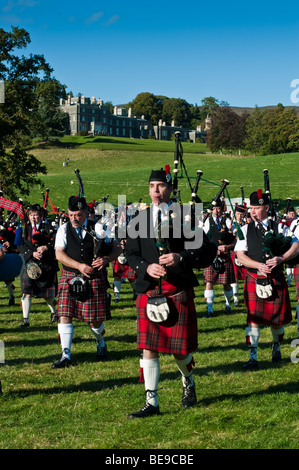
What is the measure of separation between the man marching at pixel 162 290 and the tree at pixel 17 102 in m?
19.5

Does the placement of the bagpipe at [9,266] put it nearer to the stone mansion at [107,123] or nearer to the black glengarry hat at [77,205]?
the black glengarry hat at [77,205]

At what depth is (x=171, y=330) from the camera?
185 inches

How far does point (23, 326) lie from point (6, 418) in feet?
14.2

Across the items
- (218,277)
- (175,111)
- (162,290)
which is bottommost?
(218,277)

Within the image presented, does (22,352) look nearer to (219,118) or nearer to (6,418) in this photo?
(6,418)

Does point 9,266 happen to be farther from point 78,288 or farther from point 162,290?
A: point 78,288

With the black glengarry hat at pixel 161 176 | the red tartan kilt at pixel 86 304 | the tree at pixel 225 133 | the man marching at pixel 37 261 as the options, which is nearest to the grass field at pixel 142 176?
the tree at pixel 225 133

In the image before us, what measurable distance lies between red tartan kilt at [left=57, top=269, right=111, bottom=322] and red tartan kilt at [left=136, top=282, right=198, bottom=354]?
5.83ft

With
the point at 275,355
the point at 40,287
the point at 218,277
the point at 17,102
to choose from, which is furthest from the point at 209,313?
the point at 17,102

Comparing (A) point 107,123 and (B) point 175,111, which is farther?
(B) point 175,111

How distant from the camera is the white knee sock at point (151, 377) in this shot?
4.66 metres

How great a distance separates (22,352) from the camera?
7.29m

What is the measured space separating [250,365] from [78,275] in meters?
2.29

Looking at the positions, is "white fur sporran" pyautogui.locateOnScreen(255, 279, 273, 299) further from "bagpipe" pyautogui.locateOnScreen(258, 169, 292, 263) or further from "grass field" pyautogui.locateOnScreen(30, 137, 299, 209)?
"grass field" pyautogui.locateOnScreen(30, 137, 299, 209)
